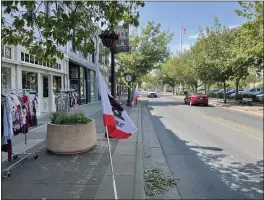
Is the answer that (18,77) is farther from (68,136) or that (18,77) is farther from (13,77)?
(68,136)

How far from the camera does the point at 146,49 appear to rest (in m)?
29.8

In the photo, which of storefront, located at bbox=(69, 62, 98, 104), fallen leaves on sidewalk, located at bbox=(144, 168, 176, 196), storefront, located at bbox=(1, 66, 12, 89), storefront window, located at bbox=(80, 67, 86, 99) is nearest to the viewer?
fallen leaves on sidewalk, located at bbox=(144, 168, 176, 196)

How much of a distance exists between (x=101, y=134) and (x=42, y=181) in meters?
4.78

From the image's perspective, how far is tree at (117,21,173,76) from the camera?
1168 inches

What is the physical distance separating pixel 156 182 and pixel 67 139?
254 centimetres

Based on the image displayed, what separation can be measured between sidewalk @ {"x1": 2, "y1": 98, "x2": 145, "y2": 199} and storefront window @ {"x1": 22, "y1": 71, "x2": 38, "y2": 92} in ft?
23.8

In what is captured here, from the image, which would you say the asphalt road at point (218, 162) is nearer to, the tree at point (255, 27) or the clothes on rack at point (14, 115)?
the clothes on rack at point (14, 115)

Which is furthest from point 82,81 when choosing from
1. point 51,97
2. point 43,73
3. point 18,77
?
point 18,77

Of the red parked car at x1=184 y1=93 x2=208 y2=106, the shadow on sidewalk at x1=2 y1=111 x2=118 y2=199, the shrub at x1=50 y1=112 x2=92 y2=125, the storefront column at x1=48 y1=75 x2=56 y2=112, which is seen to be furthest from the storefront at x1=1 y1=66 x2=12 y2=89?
the red parked car at x1=184 y1=93 x2=208 y2=106

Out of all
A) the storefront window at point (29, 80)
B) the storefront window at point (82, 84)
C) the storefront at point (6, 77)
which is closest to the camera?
the storefront at point (6, 77)

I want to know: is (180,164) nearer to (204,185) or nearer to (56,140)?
(204,185)

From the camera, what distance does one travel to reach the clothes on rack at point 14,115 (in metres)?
4.87

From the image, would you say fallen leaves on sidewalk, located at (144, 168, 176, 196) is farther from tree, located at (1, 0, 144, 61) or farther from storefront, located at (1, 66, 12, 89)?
storefront, located at (1, 66, 12, 89)

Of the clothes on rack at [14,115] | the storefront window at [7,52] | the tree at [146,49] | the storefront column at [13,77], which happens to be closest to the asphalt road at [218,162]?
the clothes on rack at [14,115]
